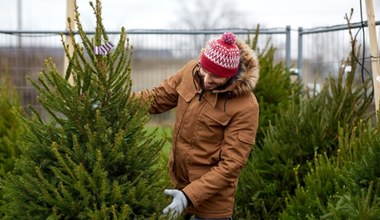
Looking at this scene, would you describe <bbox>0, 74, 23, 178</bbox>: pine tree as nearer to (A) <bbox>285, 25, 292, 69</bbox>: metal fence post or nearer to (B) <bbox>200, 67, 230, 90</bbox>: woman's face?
(B) <bbox>200, 67, 230, 90</bbox>: woman's face

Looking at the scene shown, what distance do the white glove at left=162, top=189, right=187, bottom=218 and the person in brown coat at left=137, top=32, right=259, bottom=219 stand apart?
0.08 meters

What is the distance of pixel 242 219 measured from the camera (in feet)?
18.5

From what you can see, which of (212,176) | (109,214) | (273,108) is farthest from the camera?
(273,108)

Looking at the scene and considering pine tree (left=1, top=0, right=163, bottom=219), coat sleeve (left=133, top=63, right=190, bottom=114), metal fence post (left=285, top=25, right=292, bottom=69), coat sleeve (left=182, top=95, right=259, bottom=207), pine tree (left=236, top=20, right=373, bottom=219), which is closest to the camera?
pine tree (left=1, top=0, right=163, bottom=219)

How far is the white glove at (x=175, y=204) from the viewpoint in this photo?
345 centimetres

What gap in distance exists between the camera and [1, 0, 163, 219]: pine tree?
3164 mm

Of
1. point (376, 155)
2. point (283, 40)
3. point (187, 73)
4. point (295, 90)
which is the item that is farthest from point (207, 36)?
point (376, 155)

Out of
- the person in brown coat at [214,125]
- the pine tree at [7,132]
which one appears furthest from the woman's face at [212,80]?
the pine tree at [7,132]

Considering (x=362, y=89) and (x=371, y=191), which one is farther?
(x=362, y=89)

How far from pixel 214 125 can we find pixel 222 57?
404 mm

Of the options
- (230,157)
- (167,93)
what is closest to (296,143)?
(167,93)

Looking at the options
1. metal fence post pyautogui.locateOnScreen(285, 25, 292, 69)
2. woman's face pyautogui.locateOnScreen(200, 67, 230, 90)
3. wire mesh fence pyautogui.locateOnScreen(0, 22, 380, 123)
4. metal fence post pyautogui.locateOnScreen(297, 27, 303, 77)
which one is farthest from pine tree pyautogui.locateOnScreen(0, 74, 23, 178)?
metal fence post pyautogui.locateOnScreen(297, 27, 303, 77)

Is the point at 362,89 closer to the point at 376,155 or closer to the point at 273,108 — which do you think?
the point at 273,108

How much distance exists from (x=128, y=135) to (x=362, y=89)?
2.74 metres
